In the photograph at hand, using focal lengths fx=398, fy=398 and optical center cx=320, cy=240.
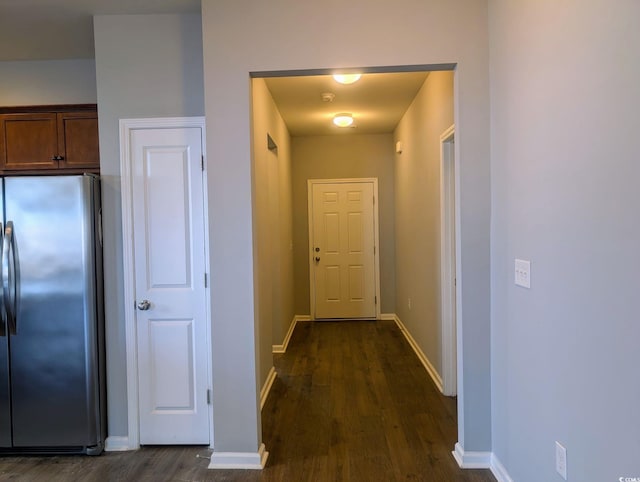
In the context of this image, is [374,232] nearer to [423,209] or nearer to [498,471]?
[423,209]

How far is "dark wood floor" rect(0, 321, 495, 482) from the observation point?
7.48 ft

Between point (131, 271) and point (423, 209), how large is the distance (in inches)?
105

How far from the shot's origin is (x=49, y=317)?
2479 mm

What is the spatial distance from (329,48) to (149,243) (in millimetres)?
1640

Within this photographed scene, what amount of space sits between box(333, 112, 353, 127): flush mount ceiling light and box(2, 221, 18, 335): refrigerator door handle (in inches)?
136

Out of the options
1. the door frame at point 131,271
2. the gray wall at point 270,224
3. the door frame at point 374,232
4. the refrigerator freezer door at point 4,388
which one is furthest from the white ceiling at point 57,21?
the door frame at point 374,232

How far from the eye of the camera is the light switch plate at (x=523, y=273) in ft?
6.06

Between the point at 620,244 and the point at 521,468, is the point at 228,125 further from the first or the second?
the point at 521,468

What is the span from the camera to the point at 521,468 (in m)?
1.94

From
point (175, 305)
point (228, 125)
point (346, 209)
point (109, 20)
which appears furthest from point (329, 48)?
point (346, 209)

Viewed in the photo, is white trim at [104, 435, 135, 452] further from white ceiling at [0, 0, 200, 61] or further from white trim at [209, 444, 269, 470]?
white ceiling at [0, 0, 200, 61]

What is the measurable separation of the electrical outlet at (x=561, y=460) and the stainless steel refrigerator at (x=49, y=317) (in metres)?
2.54

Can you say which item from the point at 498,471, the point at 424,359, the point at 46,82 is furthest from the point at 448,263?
the point at 46,82

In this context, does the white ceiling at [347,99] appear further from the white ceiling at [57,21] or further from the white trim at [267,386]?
the white trim at [267,386]
